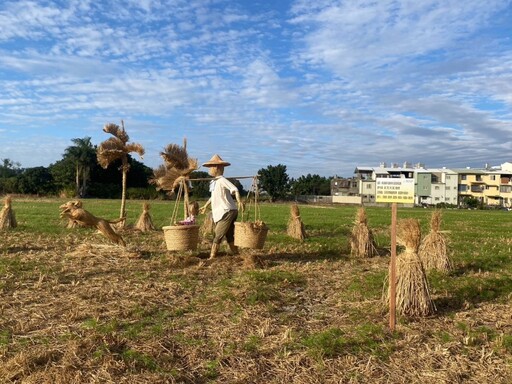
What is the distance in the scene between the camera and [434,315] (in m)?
5.39

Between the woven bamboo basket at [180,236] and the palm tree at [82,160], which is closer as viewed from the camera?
the woven bamboo basket at [180,236]

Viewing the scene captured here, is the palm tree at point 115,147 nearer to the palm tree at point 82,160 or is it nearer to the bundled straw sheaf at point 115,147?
the bundled straw sheaf at point 115,147

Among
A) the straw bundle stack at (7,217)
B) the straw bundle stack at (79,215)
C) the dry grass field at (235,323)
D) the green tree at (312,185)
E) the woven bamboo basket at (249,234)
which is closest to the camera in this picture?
the dry grass field at (235,323)

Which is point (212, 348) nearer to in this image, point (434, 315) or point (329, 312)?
point (329, 312)

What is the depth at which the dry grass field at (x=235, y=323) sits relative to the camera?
3916 mm

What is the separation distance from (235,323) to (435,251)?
14.5 feet

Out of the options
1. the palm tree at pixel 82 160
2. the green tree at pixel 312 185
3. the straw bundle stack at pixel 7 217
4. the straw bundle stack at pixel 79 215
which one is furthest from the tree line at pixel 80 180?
the straw bundle stack at pixel 79 215

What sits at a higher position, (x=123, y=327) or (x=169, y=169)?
(x=169, y=169)

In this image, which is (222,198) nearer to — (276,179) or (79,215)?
(79,215)

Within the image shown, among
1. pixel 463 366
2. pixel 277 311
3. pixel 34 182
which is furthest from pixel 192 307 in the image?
pixel 34 182

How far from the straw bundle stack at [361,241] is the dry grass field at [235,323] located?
3.14 feet

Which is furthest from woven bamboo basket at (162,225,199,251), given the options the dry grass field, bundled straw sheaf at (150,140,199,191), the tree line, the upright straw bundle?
the tree line

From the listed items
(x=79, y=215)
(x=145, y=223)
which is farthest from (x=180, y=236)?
(x=145, y=223)

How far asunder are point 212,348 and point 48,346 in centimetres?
145
